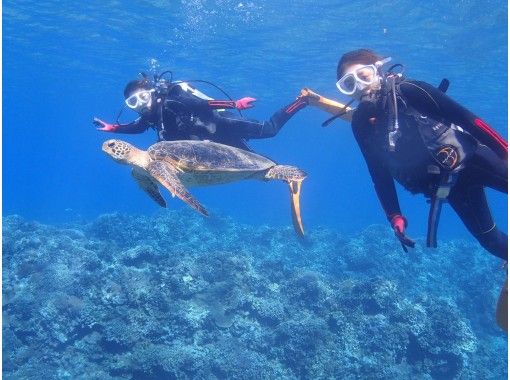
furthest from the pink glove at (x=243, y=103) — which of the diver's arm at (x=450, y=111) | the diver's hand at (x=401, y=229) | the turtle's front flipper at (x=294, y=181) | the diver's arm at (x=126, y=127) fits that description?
the diver's hand at (x=401, y=229)

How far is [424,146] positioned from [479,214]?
1.19 meters

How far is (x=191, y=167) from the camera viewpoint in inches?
211

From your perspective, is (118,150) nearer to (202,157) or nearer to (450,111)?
(202,157)

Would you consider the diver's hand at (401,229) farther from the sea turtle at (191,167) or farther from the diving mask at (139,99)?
the diving mask at (139,99)

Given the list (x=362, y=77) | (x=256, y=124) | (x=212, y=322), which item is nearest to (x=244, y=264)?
(x=212, y=322)

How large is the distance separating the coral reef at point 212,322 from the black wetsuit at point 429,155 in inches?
213

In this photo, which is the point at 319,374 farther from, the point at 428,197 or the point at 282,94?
the point at 282,94

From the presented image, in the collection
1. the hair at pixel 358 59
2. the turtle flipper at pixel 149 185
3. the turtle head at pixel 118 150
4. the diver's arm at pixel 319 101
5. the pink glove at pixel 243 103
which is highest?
the hair at pixel 358 59

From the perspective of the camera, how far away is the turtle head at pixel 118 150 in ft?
16.1

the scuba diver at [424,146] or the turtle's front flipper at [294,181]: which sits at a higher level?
the scuba diver at [424,146]

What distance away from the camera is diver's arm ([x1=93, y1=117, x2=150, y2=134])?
7.32 metres

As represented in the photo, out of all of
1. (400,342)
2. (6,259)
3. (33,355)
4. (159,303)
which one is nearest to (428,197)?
(400,342)

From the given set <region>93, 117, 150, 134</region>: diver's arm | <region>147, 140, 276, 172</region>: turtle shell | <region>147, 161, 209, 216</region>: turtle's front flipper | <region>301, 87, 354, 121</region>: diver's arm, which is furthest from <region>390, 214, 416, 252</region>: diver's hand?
<region>93, 117, 150, 134</region>: diver's arm

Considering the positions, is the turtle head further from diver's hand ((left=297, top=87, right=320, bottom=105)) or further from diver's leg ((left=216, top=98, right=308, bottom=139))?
diver's hand ((left=297, top=87, right=320, bottom=105))
